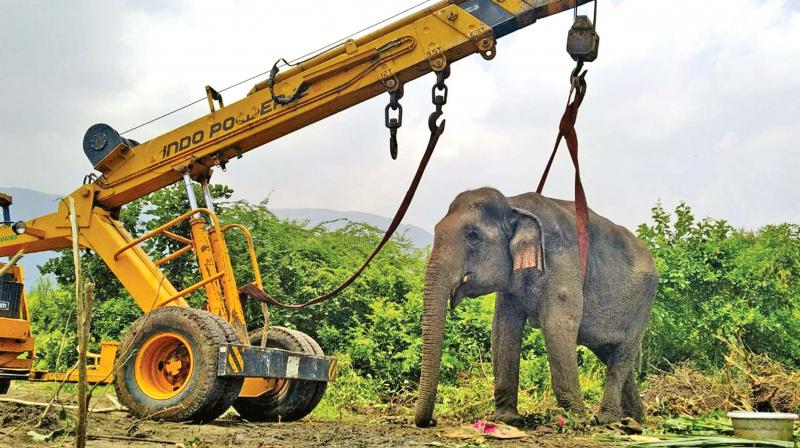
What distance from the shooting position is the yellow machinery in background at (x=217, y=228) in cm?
830

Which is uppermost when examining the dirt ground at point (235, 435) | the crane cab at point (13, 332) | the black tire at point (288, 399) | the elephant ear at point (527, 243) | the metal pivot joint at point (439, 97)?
the metal pivot joint at point (439, 97)

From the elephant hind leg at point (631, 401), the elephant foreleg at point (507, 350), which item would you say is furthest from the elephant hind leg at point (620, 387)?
the elephant foreleg at point (507, 350)

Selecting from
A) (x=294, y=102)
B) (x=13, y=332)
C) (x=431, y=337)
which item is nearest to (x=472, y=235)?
(x=431, y=337)

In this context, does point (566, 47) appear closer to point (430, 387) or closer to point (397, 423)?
point (430, 387)

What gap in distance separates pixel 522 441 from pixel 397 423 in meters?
2.15

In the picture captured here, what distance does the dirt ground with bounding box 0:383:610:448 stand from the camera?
6387 mm

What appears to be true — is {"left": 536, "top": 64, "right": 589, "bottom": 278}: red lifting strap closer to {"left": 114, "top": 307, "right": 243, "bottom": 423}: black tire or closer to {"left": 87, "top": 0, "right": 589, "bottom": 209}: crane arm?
{"left": 87, "top": 0, "right": 589, "bottom": 209}: crane arm

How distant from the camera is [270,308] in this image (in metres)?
14.1

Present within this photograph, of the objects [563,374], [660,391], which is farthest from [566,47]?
[660,391]

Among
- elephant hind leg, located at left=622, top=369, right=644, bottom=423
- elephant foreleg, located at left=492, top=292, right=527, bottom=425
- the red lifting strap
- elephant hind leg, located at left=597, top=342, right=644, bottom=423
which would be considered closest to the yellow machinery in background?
the red lifting strap

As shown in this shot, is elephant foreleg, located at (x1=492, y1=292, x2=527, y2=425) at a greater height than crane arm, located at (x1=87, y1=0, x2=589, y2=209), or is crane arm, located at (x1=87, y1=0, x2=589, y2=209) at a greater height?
crane arm, located at (x1=87, y1=0, x2=589, y2=209)

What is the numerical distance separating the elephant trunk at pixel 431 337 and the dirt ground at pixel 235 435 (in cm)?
22

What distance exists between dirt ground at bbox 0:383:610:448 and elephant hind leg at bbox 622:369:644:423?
6.42 ft

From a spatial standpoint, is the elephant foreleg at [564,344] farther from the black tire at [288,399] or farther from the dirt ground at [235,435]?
the black tire at [288,399]
